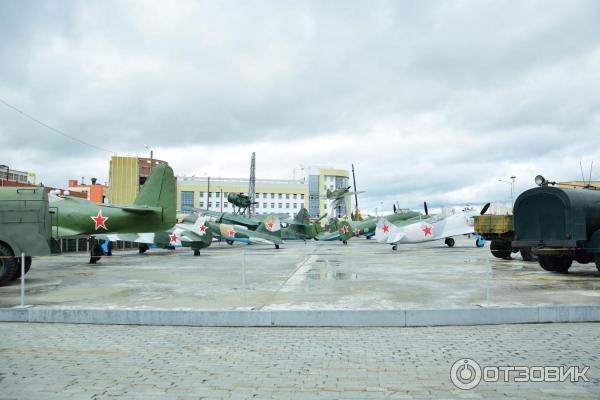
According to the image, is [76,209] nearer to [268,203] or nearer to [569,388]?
[569,388]

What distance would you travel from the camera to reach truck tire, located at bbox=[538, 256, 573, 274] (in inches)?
519

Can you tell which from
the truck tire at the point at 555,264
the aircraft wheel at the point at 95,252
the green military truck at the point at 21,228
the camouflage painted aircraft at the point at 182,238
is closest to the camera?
the green military truck at the point at 21,228

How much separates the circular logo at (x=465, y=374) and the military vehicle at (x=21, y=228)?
11006 millimetres

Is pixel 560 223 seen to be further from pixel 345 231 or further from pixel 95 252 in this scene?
pixel 345 231

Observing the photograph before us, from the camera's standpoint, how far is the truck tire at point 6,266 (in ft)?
36.2

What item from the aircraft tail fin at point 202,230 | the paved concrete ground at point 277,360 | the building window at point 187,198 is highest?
the building window at point 187,198

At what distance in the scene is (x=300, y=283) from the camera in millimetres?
11234

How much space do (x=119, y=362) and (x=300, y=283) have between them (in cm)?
667

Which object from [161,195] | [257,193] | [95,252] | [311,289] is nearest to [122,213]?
[161,195]

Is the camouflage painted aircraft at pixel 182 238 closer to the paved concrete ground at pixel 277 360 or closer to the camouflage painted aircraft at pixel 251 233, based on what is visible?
the camouflage painted aircraft at pixel 251 233

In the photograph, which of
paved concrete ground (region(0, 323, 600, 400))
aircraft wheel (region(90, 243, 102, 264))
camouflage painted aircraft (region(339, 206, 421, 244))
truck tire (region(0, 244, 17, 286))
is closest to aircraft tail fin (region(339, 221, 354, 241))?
camouflage painted aircraft (region(339, 206, 421, 244))

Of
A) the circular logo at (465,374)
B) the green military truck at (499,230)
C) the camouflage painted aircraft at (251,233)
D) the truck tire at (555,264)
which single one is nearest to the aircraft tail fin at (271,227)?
the camouflage painted aircraft at (251,233)

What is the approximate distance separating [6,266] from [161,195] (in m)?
7.80

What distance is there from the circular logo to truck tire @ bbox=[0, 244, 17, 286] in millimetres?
11464
